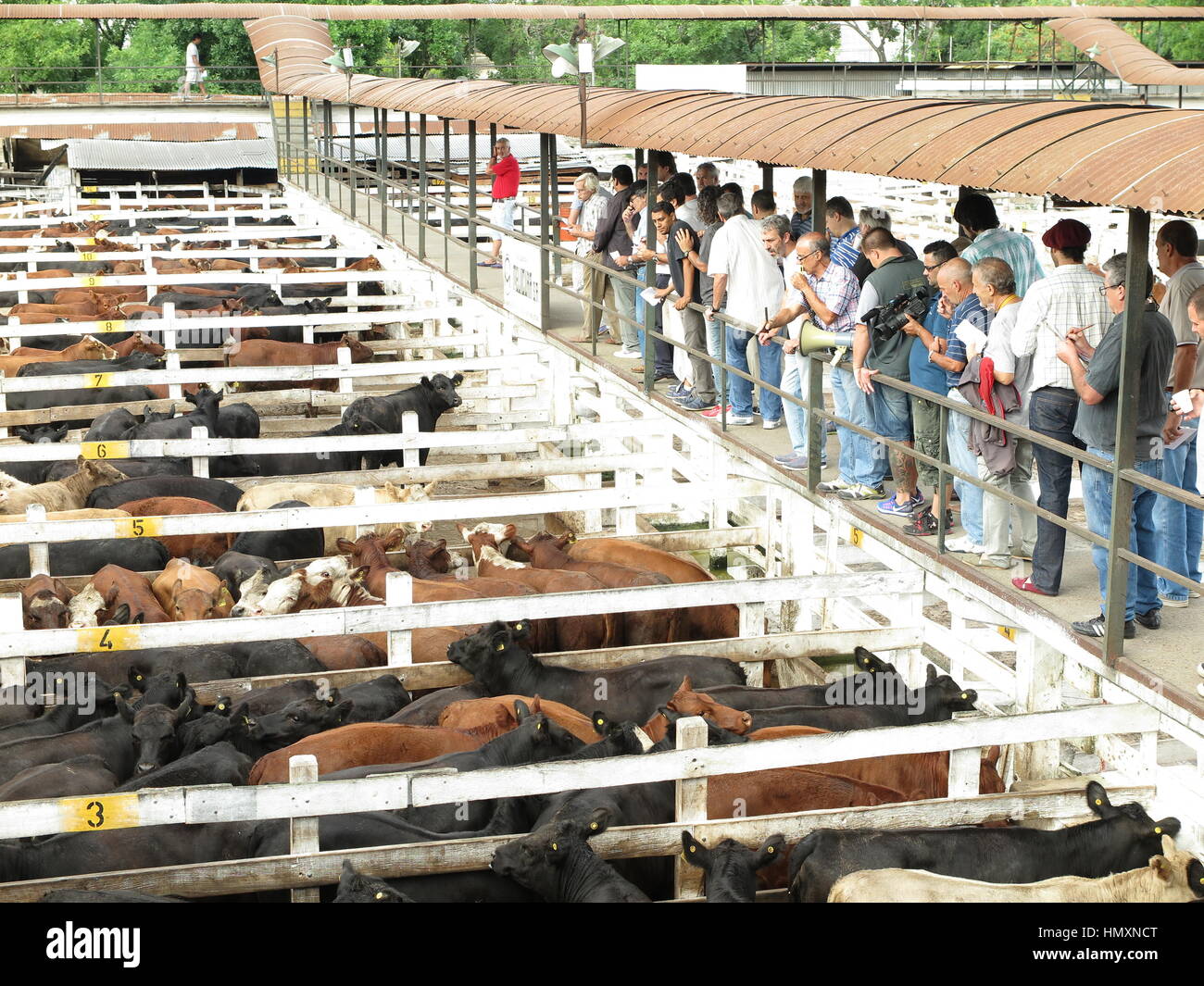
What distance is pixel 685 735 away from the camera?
6375 millimetres

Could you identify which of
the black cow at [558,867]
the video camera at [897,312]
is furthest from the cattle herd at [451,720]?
the video camera at [897,312]

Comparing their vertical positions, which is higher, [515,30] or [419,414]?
[515,30]

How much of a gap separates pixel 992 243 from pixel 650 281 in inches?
172

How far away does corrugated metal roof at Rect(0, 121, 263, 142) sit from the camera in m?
37.4

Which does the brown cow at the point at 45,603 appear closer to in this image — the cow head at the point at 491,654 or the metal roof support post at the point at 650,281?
the cow head at the point at 491,654

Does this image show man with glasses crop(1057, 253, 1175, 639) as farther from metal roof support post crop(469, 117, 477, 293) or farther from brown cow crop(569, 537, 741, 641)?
metal roof support post crop(469, 117, 477, 293)

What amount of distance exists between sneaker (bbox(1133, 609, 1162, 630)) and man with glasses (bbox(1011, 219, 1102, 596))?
0.51 metres

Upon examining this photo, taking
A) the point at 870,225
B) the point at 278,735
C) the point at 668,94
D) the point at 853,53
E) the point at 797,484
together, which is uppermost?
the point at 853,53

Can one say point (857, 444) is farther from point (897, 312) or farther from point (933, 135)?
point (933, 135)

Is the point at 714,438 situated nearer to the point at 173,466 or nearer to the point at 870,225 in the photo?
the point at 870,225

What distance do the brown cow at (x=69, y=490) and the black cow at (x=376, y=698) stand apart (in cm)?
438
